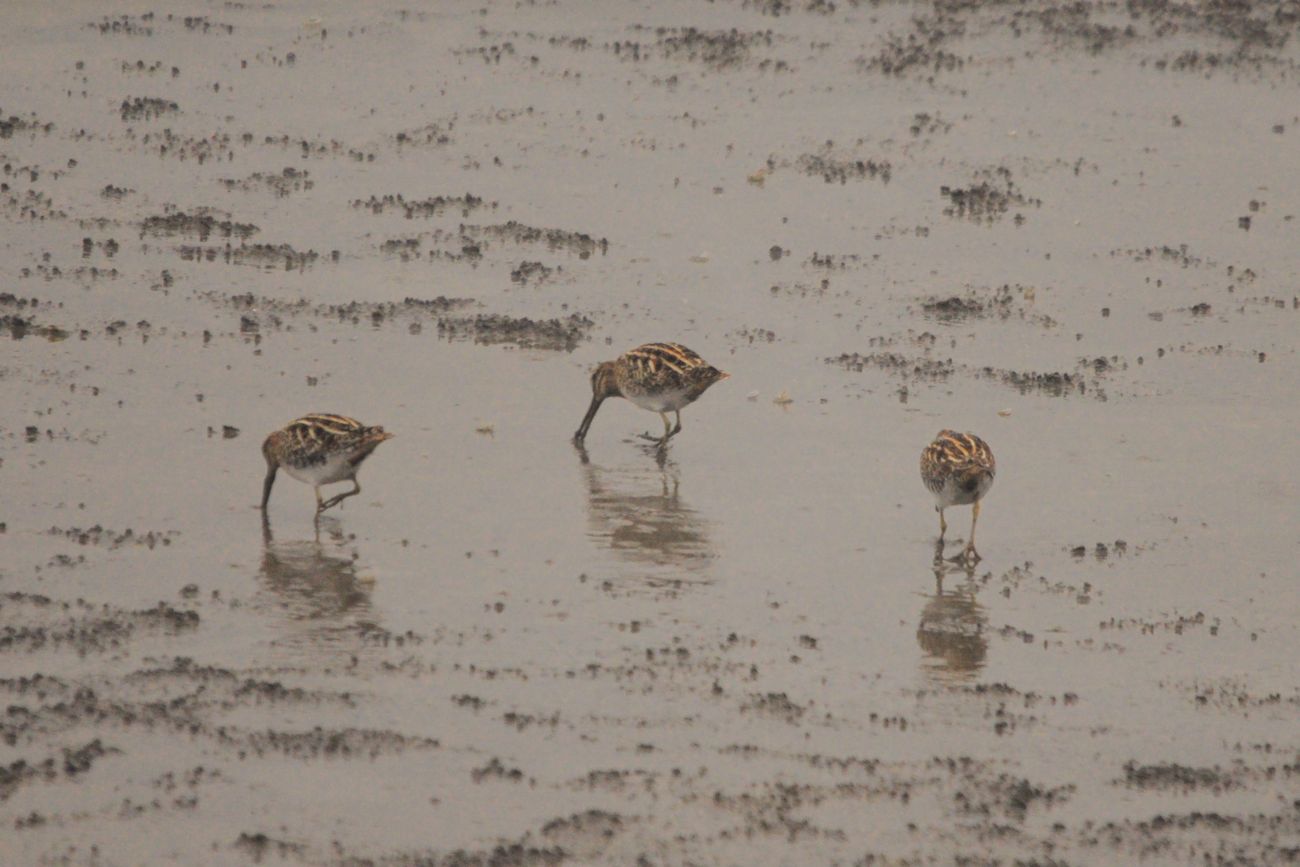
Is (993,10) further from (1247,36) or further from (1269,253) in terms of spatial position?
(1269,253)

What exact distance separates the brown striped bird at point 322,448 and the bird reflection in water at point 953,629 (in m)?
3.95

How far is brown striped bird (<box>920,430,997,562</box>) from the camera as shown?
14.2 metres

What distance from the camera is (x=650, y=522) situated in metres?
15.1

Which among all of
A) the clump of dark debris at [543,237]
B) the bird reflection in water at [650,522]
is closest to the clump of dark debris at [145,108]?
the clump of dark debris at [543,237]

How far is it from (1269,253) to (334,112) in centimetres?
1177

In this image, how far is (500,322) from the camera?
1959cm

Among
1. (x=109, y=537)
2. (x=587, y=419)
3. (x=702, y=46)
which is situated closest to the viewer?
(x=109, y=537)

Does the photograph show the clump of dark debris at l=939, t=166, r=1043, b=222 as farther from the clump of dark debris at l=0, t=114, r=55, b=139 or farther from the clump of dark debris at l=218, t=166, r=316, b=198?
the clump of dark debris at l=0, t=114, r=55, b=139

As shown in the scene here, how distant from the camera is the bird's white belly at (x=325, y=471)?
14.4 metres

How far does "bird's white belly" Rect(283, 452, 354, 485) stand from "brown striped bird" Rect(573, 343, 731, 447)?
3075 millimetres

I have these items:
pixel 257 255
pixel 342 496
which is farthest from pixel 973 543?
pixel 257 255

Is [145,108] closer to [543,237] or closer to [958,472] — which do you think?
[543,237]

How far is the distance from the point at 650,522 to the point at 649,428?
Answer: 11.0 feet

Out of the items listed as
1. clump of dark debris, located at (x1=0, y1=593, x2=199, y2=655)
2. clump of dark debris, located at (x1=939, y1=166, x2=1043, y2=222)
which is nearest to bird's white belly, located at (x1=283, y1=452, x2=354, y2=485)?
clump of dark debris, located at (x1=0, y1=593, x2=199, y2=655)
